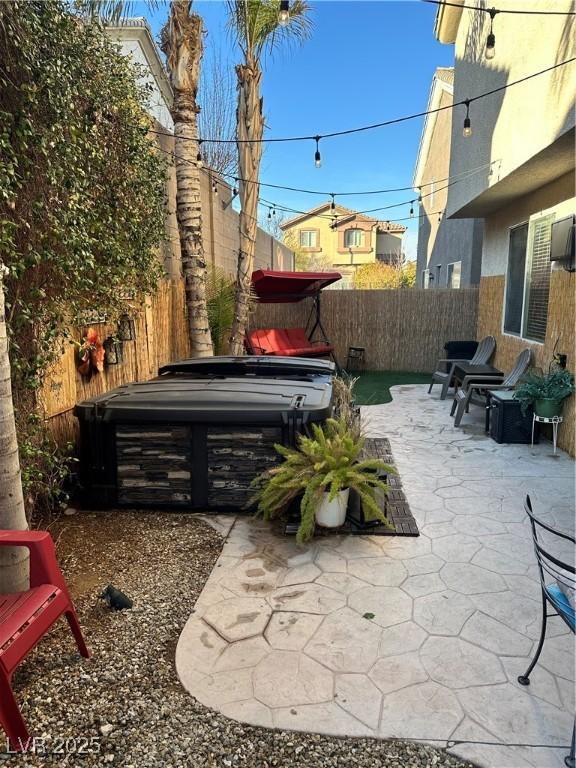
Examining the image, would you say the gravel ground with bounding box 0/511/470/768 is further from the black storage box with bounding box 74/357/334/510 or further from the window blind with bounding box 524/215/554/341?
the window blind with bounding box 524/215/554/341

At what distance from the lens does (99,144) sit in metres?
→ 3.62

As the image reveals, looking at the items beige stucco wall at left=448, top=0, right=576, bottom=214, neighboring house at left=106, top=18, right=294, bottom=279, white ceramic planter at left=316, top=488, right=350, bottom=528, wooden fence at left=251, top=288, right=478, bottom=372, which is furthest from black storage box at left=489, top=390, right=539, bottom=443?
wooden fence at left=251, top=288, right=478, bottom=372

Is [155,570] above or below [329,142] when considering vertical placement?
below

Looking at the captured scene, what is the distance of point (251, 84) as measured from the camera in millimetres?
7145

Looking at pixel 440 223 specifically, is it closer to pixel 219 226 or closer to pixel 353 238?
pixel 219 226

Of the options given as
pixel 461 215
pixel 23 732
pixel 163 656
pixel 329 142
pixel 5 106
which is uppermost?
pixel 329 142

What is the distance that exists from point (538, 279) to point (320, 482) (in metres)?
4.92

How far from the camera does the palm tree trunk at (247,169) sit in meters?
7.17

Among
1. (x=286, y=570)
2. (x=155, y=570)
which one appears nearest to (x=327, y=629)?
(x=286, y=570)

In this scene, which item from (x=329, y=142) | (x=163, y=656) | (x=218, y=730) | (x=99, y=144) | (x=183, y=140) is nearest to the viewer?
(x=218, y=730)

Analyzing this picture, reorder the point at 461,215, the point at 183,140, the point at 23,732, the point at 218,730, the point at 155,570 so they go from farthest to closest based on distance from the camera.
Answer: the point at 461,215
the point at 183,140
the point at 155,570
the point at 218,730
the point at 23,732

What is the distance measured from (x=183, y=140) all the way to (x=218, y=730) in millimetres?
5969

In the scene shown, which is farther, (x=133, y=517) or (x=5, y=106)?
(x=133, y=517)

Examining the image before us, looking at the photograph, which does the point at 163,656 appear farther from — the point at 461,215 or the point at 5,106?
the point at 461,215
